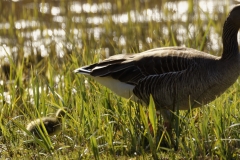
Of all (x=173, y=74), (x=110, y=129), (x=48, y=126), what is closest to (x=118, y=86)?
(x=173, y=74)

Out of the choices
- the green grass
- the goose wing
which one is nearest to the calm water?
the green grass

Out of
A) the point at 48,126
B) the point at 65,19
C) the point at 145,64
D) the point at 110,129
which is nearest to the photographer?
the point at 110,129

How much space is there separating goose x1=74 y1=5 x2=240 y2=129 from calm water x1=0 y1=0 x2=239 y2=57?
12.8 feet

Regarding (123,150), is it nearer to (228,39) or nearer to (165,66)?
(165,66)

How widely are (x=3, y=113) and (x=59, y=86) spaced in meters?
0.98

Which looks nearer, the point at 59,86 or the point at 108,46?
the point at 59,86

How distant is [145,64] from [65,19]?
19.5 feet

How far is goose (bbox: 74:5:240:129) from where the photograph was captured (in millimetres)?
7207

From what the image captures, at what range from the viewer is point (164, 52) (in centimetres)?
749

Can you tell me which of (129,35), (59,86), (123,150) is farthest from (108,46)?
(123,150)

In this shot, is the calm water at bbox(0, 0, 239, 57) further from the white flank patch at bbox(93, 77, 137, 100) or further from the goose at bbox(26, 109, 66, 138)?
the goose at bbox(26, 109, 66, 138)

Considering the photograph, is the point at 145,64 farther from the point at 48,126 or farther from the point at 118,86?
the point at 48,126

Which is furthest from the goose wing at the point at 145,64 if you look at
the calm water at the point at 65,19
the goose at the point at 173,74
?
the calm water at the point at 65,19

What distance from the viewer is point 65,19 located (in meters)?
13.2
